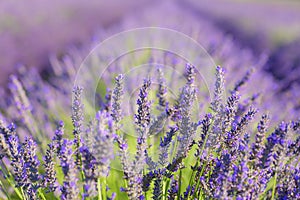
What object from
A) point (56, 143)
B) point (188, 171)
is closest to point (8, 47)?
point (188, 171)

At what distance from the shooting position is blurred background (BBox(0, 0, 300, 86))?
212 inches

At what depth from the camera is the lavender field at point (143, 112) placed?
4.16 feet

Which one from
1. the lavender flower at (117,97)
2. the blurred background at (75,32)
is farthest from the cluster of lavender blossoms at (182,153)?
the blurred background at (75,32)

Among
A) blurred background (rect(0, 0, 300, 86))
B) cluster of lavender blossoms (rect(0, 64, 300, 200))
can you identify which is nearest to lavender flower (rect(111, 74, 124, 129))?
cluster of lavender blossoms (rect(0, 64, 300, 200))

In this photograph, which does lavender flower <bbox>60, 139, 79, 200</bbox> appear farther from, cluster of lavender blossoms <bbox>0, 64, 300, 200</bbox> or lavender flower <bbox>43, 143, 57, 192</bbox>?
lavender flower <bbox>43, 143, 57, 192</bbox>

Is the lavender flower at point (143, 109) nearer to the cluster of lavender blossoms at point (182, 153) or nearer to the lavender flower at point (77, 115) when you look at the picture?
the cluster of lavender blossoms at point (182, 153)

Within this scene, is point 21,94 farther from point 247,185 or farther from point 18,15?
point 18,15

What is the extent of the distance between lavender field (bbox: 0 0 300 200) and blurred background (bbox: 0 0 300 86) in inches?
1.0

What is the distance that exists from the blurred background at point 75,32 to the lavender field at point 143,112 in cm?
2

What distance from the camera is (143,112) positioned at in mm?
1341

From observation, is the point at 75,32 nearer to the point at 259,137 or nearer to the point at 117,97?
the point at 117,97

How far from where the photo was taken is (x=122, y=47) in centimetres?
528

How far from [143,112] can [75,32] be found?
593 centimetres

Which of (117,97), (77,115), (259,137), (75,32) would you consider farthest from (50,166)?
(75,32)
